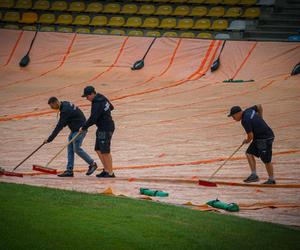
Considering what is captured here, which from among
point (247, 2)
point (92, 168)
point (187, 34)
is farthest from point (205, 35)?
point (92, 168)

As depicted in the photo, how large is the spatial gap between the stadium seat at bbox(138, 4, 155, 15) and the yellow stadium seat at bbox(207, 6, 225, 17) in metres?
2.55

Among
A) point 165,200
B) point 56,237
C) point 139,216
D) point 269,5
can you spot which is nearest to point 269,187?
point 165,200

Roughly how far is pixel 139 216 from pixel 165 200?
80.9 inches

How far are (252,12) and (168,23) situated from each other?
370cm

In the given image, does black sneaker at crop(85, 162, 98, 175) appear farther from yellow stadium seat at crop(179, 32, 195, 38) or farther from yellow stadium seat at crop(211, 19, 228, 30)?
yellow stadium seat at crop(211, 19, 228, 30)

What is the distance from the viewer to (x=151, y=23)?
32.2 meters

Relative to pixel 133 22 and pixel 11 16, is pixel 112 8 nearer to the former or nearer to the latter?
pixel 133 22

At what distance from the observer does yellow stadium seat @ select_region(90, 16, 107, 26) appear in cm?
3256

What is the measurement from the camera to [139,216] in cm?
1001

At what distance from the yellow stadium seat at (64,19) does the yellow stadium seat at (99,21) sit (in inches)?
39.8

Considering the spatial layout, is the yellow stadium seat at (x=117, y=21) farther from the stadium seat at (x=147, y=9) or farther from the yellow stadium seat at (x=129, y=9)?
the stadium seat at (x=147, y=9)

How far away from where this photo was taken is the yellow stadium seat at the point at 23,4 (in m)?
33.5

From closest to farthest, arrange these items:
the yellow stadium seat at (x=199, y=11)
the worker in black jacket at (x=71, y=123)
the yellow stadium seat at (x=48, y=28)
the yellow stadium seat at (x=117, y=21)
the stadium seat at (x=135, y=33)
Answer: the worker in black jacket at (x=71, y=123), the stadium seat at (x=135, y=33), the yellow stadium seat at (x=48, y=28), the yellow stadium seat at (x=117, y=21), the yellow stadium seat at (x=199, y=11)

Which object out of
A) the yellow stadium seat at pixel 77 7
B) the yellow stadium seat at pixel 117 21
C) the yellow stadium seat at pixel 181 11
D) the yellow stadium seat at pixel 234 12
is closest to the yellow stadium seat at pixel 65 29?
the yellow stadium seat at pixel 77 7
